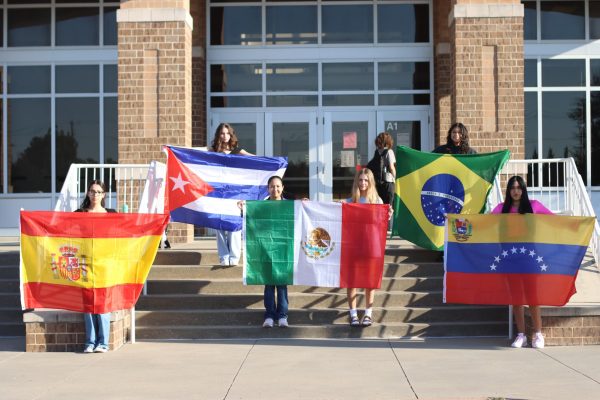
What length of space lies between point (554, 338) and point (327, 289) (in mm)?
2836

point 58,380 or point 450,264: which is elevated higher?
point 450,264

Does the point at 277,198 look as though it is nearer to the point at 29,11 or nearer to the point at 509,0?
the point at 509,0

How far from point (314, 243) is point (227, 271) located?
1609 millimetres

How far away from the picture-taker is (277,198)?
33.7 ft

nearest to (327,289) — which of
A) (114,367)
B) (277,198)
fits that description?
(277,198)

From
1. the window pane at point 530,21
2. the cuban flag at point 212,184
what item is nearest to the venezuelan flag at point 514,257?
the cuban flag at point 212,184

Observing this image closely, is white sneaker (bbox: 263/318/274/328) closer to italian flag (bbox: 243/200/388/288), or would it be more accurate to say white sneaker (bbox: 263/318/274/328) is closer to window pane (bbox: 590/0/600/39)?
italian flag (bbox: 243/200/388/288)

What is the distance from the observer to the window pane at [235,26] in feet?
53.7

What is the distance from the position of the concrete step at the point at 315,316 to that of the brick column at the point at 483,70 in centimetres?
426

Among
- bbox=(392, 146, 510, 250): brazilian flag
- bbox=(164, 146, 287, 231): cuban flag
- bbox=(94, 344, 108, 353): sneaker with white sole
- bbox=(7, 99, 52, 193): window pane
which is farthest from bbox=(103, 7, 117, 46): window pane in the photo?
bbox=(94, 344, 108, 353): sneaker with white sole

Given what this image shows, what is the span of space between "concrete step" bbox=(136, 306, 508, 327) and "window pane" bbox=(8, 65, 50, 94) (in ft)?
26.4

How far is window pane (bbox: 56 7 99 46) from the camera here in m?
16.7

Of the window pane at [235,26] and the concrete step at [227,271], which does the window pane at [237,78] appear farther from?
the concrete step at [227,271]

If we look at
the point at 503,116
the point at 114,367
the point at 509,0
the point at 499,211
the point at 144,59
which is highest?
the point at 509,0
